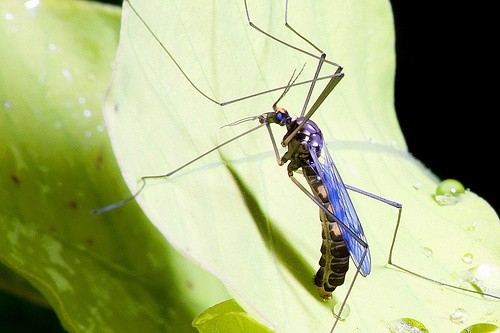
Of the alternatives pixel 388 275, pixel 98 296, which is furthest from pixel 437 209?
pixel 98 296

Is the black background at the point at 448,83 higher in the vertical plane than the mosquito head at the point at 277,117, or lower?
lower

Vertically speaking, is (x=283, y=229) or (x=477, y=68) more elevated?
(x=283, y=229)

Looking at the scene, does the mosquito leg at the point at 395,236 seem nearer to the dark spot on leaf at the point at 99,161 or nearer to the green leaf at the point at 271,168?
the green leaf at the point at 271,168

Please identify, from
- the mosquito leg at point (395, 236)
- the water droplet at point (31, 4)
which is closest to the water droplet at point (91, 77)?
the water droplet at point (31, 4)

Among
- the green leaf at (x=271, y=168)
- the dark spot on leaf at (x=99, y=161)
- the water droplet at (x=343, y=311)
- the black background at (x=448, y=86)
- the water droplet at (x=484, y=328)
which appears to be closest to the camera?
the green leaf at (x=271, y=168)

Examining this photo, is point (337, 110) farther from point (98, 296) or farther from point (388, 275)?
point (98, 296)

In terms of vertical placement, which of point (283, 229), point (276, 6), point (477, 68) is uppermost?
point (276, 6)
